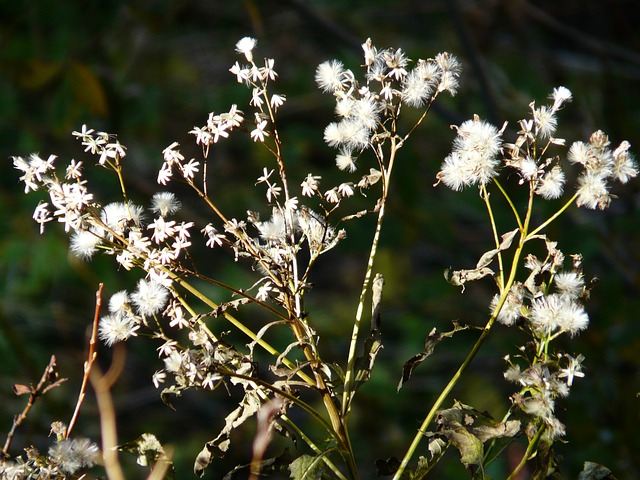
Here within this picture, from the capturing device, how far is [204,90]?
3846 millimetres

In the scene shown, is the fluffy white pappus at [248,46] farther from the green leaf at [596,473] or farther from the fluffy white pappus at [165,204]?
the green leaf at [596,473]

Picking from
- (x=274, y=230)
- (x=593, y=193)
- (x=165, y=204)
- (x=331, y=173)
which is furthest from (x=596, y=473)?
(x=331, y=173)

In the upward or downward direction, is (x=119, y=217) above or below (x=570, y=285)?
below

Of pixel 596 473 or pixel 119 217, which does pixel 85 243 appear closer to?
pixel 119 217

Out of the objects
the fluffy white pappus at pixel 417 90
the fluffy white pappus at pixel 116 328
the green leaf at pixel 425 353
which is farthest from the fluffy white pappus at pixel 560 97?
the fluffy white pappus at pixel 116 328

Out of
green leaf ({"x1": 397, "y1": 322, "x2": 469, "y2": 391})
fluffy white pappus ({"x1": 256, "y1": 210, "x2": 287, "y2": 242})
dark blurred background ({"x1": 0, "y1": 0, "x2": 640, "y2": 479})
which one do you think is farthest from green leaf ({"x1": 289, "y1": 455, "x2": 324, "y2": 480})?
dark blurred background ({"x1": 0, "y1": 0, "x2": 640, "y2": 479})

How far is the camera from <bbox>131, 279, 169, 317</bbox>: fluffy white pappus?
763mm

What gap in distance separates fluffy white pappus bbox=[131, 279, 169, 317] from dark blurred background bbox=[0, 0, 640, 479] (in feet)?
3.45

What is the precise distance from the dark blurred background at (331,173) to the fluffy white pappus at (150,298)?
3.45 feet

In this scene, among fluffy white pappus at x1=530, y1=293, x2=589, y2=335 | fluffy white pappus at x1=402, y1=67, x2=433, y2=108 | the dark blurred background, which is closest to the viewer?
fluffy white pappus at x1=530, y1=293, x2=589, y2=335

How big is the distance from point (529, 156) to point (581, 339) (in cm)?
145

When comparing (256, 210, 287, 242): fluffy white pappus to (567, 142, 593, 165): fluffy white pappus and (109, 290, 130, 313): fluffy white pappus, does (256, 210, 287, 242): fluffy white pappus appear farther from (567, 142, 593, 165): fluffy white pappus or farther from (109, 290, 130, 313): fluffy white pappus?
(567, 142, 593, 165): fluffy white pappus

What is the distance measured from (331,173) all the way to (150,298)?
1.80 metres

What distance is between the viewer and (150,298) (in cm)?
77
